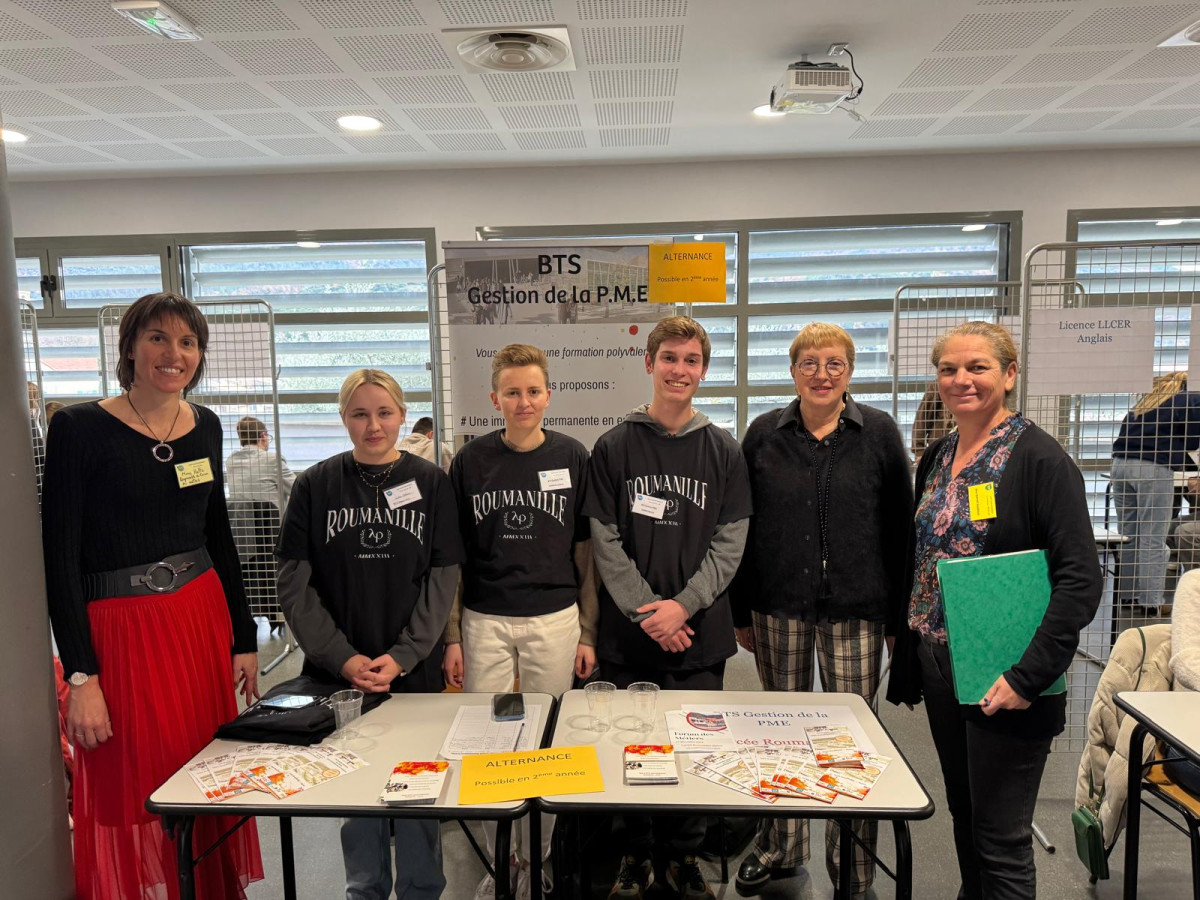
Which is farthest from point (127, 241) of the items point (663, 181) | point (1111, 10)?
point (1111, 10)

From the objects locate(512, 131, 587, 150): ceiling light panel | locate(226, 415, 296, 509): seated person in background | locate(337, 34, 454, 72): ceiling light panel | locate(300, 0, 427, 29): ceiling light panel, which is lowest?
locate(226, 415, 296, 509): seated person in background

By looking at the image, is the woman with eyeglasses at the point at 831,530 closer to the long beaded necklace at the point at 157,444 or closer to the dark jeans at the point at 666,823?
the dark jeans at the point at 666,823

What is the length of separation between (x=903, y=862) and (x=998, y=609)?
59cm

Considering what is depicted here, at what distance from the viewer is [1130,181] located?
5184mm

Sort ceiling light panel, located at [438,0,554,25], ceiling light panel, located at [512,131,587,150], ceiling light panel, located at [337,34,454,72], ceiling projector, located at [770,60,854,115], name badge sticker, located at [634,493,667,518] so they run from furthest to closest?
1. ceiling light panel, located at [512,131,587,150]
2. ceiling projector, located at [770,60,854,115]
3. ceiling light panel, located at [337,34,454,72]
4. ceiling light panel, located at [438,0,554,25]
5. name badge sticker, located at [634,493,667,518]

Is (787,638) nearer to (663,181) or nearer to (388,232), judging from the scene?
(663,181)

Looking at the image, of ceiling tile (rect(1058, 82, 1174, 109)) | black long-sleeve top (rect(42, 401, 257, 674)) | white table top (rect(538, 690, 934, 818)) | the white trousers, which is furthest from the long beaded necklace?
ceiling tile (rect(1058, 82, 1174, 109))

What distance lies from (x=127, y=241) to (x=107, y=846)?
16.9ft

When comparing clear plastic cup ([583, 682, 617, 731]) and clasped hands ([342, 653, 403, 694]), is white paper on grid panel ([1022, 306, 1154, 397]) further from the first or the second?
clasped hands ([342, 653, 403, 694])

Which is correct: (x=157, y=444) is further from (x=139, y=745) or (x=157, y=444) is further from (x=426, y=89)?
(x=426, y=89)

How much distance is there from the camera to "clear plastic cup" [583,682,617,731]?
1.71 metres

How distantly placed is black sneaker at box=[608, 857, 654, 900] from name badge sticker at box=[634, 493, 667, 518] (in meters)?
1.01

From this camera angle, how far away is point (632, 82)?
372 cm

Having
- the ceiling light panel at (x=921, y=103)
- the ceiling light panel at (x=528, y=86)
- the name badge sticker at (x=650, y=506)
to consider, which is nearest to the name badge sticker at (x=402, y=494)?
the name badge sticker at (x=650, y=506)
